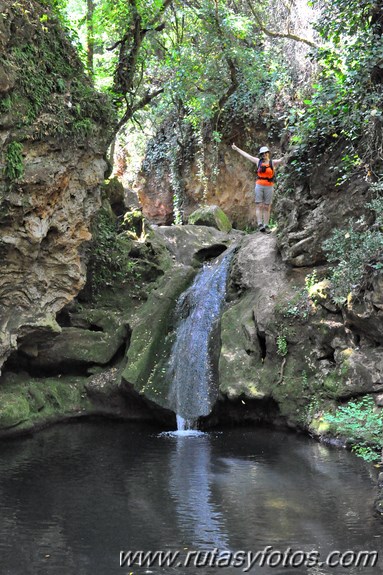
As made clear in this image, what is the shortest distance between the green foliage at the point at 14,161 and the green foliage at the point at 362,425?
6.75 m

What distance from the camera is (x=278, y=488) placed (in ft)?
25.4

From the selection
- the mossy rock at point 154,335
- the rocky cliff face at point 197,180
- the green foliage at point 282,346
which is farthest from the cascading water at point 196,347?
the rocky cliff face at point 197,180

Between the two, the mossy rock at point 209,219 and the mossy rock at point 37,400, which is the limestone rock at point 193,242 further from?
the mossy rock at point 37,400

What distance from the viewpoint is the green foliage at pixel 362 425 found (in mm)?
9005

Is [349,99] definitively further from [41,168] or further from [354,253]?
[41,168]

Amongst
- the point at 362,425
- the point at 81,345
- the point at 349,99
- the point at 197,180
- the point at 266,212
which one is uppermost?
the point at 197,180

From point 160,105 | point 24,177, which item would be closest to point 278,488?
point 24,177

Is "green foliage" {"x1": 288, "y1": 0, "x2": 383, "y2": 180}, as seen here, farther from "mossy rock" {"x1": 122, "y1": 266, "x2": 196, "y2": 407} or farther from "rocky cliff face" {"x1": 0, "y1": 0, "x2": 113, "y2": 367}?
"rocky cliff face" {"x1": 0, "y1": 0, "x2": 113, "y2": 367}

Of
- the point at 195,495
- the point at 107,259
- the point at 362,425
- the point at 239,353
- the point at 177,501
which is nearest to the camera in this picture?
the point at 177,501

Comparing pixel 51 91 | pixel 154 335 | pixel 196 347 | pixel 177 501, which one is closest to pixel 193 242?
pixel 154 335

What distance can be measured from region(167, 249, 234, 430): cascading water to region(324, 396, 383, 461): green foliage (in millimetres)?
2866

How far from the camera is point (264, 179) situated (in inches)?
543

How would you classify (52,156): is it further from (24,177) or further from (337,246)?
(337,246)

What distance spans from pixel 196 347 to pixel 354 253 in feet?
13.4
